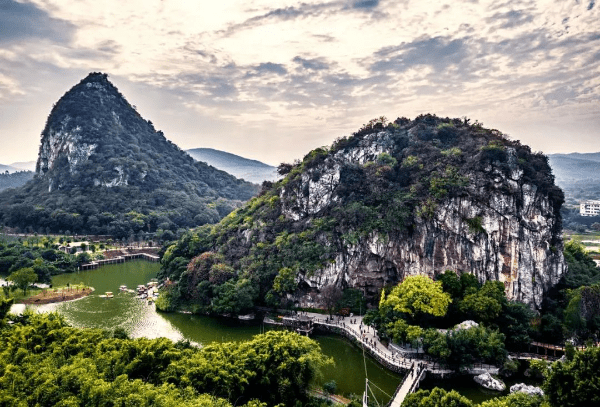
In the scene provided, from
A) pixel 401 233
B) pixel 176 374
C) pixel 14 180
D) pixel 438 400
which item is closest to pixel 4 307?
pixel 176 374

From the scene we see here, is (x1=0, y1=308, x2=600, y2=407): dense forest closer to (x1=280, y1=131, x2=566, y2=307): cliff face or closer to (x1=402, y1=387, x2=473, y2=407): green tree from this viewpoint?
(x1=402, y1=387, x2=473, y2=407): green tree

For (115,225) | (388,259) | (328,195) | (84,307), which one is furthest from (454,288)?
(115,225)

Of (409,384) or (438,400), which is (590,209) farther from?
(438,400)

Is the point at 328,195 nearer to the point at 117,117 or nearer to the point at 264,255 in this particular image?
the point at 264,255

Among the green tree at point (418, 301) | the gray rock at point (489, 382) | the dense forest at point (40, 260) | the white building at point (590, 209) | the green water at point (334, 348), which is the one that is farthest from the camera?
the white building at point (590, 209)

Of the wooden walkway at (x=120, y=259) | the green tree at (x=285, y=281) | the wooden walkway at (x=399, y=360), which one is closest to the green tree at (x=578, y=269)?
the wooden walkway at (x=399, y=360)

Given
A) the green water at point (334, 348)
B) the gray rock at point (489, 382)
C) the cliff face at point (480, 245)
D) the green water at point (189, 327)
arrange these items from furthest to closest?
the cliff face at point (480, 245), the green water at point (189, 327), the green water at point (334, 348), the gray rock at point (489, 382)

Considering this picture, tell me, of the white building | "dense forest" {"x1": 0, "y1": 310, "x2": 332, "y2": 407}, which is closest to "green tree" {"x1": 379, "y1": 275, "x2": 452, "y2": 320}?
"dense forest" {"x1": 0, "y1": 310, "x2": 332, "y2": 407}

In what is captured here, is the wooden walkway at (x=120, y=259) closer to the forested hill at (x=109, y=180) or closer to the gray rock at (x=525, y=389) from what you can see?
the forested hill at (x=109, y=180)
